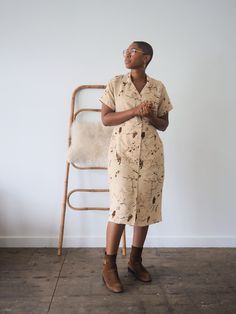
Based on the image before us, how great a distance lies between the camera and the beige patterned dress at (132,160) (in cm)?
178

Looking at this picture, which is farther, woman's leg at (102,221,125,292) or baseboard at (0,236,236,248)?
baseboard at (0,236,236,248)

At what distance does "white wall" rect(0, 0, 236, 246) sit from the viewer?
7.37ft

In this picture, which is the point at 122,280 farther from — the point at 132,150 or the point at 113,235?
the point at 132,150

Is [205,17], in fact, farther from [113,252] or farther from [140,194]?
[113,252]

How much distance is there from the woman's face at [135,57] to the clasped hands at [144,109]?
0.25 metres

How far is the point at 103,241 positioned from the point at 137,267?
517 mm

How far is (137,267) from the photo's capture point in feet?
6.48

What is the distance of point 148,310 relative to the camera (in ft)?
5.31

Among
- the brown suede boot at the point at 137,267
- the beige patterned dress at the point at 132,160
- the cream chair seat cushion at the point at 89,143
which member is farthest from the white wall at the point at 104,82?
the beige patterned dress at the point at 132,160

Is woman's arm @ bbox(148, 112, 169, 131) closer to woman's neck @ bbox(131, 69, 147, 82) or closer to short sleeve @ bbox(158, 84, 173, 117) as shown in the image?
short sleeve @ bbox(158, 84, 173, 117)

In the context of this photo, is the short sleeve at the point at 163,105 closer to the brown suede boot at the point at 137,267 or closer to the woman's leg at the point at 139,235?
the woman's leg at the point at 139,235

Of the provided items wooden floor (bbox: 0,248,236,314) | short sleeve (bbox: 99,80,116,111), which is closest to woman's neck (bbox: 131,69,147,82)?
short sleeve (bbox: 99,80,116,111)

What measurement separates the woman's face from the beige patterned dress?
91mm

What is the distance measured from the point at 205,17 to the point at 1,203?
2079 millimetres
